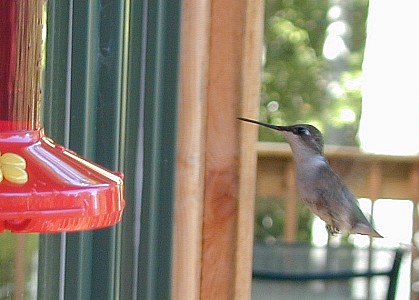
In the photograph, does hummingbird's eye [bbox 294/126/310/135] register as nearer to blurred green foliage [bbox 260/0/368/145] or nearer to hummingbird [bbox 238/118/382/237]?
hummingbird [bbox 238/118/382/237]

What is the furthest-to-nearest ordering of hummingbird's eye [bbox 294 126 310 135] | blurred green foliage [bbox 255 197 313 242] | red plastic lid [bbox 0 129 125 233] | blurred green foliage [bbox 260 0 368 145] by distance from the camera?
blurred green foliage [bbox 260 0 368 145] < blurred green foliage [bbox 255 197 313 242] < hummingbird's eye [bbox 294 126 310 135] < red plastic lid [bbox 0 129 125 233]

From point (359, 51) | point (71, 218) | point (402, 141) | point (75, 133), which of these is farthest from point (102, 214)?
point (359, 51)

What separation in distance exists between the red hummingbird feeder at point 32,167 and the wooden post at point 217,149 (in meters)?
0.71

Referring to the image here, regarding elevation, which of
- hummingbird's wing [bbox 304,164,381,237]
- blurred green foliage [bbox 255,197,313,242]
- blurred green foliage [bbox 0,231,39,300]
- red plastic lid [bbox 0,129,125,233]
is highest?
red plastic lid [bbox 0,129,125,233]

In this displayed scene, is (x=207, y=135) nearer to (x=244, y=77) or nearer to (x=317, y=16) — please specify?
(x=244, y=77)

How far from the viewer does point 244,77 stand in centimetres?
248

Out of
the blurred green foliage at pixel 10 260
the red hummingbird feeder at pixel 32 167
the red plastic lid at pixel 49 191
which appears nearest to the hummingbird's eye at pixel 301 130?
the blurred green foliage at pixel 10 260

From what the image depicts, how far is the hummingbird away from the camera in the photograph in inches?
107

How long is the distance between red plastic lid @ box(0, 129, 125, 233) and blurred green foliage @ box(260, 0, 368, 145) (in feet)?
17.3

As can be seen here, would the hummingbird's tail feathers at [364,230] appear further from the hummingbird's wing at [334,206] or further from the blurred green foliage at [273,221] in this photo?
the blurred green foliage at [273,221]

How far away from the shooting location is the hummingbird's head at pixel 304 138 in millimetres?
2689

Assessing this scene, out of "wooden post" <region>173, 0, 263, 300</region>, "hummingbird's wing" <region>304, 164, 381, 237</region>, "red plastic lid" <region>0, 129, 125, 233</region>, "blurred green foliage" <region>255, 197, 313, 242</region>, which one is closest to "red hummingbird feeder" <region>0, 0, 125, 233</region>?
"red plastic lid" <region>0, 129, 125, 233</region>

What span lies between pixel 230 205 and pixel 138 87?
0.40 m

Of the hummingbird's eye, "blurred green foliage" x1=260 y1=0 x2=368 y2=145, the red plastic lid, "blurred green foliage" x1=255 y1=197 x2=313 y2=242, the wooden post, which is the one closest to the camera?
the red plastic lid
